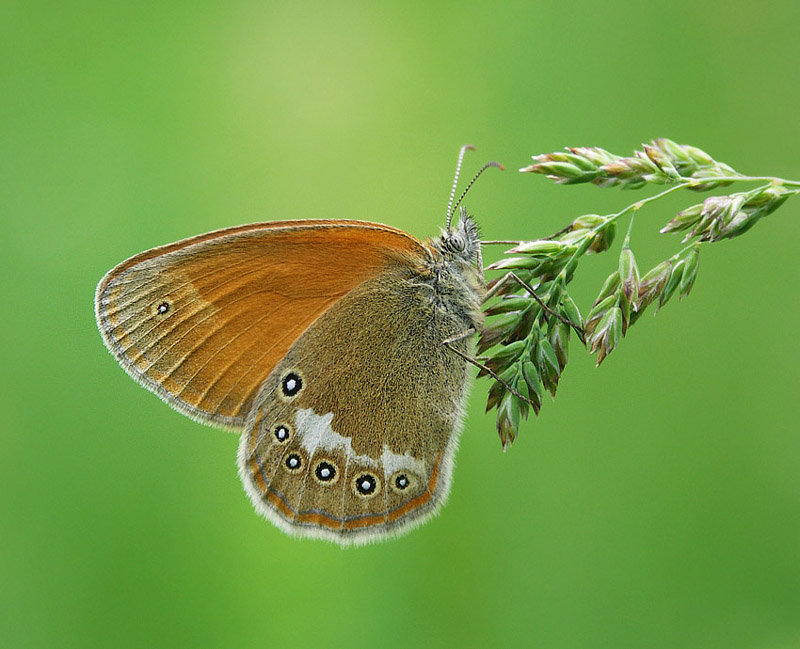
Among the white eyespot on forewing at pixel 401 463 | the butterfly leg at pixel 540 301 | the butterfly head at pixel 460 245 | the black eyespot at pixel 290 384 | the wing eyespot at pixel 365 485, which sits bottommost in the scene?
the wing eyespot at pixel 365 485

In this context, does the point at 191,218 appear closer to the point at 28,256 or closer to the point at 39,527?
the point at 28,256

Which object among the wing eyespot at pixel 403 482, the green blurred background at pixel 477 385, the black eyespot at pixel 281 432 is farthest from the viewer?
the green blurred background at pixel 477 385

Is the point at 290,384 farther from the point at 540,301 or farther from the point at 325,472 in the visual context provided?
the point at 540,301

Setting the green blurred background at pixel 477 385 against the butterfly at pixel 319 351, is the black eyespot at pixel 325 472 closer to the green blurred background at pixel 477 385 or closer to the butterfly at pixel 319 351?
the butterfly at pixel 319 351

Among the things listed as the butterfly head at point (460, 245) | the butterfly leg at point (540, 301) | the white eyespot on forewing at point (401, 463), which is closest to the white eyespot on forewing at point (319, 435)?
the white eyespot on forewing at point (401, 463)

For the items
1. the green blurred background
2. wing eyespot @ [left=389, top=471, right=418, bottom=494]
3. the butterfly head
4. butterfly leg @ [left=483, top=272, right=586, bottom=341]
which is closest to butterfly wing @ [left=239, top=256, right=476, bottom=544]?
wing eyespot @ [left=389, top=471, right=418, bottom=494]

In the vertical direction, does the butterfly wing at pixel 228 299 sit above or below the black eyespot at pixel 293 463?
above

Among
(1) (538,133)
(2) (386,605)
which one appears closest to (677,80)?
(1) (538,133)
